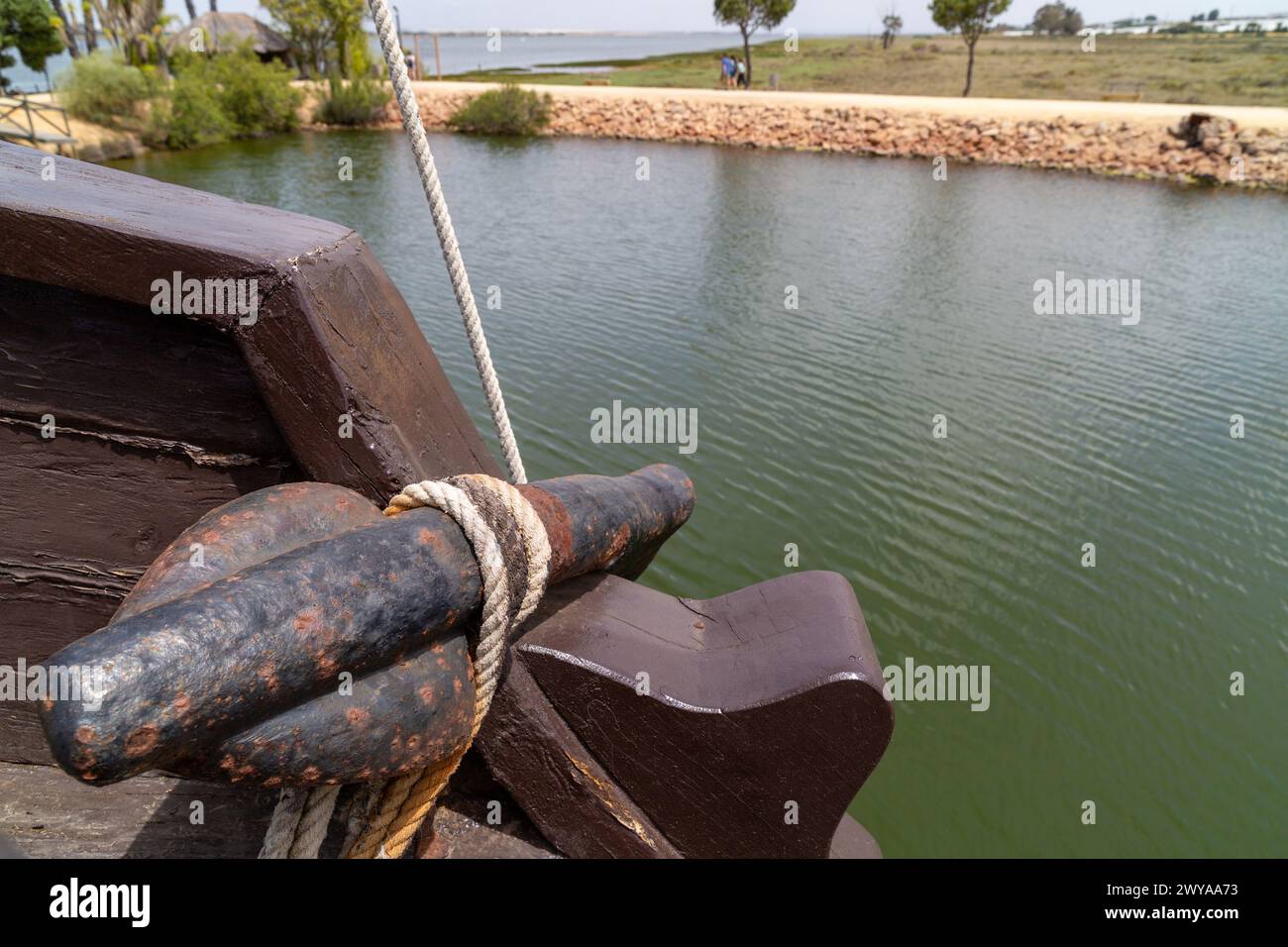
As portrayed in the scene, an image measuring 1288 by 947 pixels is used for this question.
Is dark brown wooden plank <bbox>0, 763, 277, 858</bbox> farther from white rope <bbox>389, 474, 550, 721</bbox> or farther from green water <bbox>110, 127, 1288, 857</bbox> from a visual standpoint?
green water <bbox>110, 127, 1288, 857</bbox>

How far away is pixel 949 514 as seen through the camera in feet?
21.9

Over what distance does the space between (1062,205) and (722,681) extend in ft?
68.0

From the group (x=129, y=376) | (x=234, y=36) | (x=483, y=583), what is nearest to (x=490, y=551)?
(x=483, y=583)

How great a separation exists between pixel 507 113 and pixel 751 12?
16271mm

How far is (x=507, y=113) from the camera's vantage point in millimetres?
31469

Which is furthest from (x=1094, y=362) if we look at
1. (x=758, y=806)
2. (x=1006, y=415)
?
(x=758, y=806)

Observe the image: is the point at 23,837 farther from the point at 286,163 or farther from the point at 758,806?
the point at 286,163

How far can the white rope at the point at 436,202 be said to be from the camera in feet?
6.46

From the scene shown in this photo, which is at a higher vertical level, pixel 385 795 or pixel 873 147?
pixel 873 147

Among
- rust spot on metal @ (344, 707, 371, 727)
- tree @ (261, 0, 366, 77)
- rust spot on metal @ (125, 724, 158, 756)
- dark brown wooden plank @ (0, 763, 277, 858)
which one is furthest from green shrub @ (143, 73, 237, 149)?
rust spot on metal @ (125, 724, 158, 756)

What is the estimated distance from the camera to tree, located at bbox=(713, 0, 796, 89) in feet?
130

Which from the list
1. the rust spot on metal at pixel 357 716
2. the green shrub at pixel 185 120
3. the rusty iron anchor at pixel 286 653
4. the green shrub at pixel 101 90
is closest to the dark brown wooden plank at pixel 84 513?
the rusty iron anchor at pixel 286 653

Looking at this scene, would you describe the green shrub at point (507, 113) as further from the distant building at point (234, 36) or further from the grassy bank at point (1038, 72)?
the grassy bank at point (1038, 72)

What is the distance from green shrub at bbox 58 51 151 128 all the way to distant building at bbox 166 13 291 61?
26.2 feet
